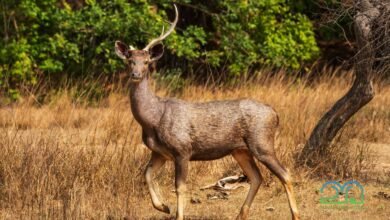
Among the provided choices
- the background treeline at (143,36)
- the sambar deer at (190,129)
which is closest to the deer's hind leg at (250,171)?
the sambar deer at (190,129)

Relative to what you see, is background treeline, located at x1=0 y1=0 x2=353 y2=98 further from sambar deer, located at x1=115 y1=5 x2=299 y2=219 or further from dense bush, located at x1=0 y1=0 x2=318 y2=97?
Answer: sambar deer, located at x1=115 y1=5 x2=299 y2=219

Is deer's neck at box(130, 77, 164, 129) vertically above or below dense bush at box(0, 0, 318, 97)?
above

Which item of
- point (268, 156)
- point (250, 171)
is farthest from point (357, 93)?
Answer: point (268, 156)

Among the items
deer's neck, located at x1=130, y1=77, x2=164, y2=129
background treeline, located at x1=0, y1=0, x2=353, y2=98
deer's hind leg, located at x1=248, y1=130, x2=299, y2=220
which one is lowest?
background treeline, located at x1=0, y1=0, x2=353, y2=98

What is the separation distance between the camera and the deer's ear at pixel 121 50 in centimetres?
928

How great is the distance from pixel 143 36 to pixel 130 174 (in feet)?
26.2

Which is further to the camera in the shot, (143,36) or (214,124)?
(143,36)

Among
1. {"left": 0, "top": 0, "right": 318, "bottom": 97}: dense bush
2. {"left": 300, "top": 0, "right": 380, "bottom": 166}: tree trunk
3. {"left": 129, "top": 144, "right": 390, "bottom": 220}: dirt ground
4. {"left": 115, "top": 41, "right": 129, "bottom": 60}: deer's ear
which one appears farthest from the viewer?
{"left": 0, "top": 0, "right": 318, "bottom": 97}: dense bush

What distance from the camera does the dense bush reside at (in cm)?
1778

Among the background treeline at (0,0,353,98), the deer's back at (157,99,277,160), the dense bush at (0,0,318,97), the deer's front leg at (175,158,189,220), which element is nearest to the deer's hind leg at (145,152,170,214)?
the deer's front leg at (175,158,189,220)

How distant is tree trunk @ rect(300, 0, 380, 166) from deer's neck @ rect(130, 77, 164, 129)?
301cm

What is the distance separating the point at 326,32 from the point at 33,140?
461 inches

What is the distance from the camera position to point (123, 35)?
719 inches

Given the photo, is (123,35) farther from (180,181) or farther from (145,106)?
(180,181)
